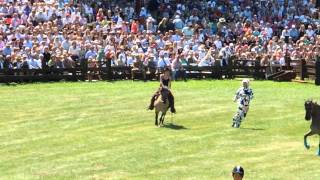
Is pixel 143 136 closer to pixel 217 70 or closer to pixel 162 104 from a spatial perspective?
pixel 162 104

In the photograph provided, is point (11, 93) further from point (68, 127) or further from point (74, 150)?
point (74, 150)

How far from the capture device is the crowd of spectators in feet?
122

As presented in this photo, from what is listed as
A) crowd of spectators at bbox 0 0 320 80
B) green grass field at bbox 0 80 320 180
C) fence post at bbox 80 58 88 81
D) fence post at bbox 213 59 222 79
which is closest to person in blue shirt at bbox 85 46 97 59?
crowd of spectators at bbox 0 0 320 80

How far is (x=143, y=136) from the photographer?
23016 millimetres

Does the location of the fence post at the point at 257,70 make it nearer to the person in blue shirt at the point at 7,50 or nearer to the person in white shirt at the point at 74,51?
the person in white shirt at the point at 74,51

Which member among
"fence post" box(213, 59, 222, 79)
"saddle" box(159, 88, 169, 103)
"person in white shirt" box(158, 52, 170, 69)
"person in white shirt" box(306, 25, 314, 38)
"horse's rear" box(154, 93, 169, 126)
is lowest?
"horse's rear" box(154, 93, 169, 126)

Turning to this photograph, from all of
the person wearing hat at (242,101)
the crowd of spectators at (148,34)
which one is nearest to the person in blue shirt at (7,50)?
the crowd of spectators at (148,34)

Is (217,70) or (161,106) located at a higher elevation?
(217,70)

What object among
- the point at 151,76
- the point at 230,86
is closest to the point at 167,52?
the point at 151,76

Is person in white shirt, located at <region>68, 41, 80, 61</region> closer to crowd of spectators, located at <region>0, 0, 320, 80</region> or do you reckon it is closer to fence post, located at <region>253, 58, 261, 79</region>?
crowd of spectators, located at <region>0, 0, 320, 80</region>

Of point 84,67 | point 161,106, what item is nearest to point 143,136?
point 161,106

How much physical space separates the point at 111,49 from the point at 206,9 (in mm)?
9850

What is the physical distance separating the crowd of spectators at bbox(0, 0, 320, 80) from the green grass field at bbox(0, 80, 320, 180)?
334 centimetres

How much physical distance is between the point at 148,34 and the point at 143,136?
59.0 feet
